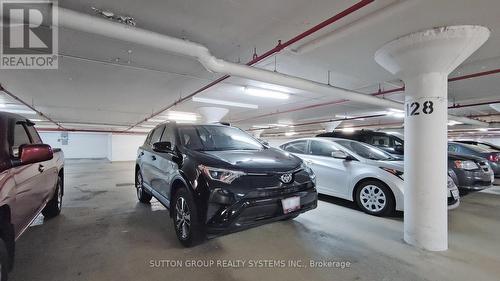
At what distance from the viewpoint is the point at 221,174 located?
2.38m

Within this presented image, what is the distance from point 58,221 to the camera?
3676 millimetres

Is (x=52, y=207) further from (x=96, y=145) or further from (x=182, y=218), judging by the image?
(x=96, y=145)

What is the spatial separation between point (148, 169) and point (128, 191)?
8.51 feet

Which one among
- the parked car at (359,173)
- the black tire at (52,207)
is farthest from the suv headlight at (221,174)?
the black tire at (52,207)

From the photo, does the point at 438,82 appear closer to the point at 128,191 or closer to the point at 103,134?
the point at 128,191

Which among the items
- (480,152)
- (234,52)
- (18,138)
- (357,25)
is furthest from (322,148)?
(480,152)

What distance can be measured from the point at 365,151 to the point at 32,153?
15.5ft

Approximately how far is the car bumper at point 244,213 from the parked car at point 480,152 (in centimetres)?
715

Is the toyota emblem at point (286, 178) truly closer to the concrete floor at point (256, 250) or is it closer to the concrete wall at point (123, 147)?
the concrete floor at point (256, 250)

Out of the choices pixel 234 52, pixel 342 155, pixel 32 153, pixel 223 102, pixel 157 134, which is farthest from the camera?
pixel 223 102

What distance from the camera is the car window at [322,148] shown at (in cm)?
495

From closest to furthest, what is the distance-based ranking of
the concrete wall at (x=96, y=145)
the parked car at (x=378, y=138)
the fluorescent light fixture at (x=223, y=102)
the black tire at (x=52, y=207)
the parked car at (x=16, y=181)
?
the parked car at (x=16, y=181), the black tire at (x=52, y=207), the parked car at (x=378, y=138), the fluorescent light fixture at (x=223, y=102), the concrete wall at (x=96, y=145)

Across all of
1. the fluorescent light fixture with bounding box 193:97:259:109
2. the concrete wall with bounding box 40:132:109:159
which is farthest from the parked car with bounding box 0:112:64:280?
the concrete wall with bounding box 40:132:109:159

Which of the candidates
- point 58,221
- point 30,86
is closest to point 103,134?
point 30,86
